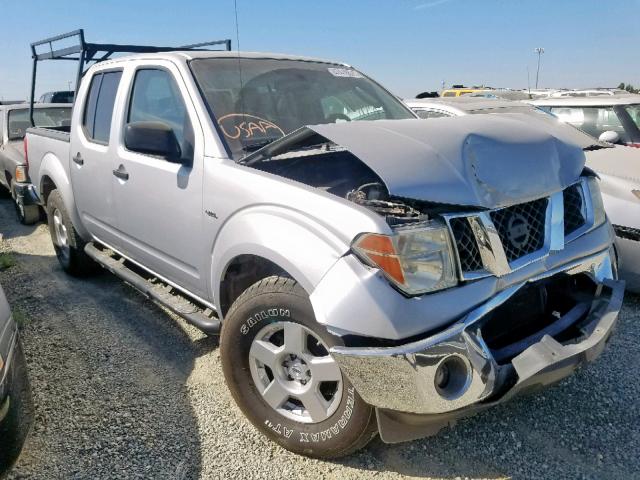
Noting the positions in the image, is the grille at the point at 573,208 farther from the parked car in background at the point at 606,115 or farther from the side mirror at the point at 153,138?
the parked car in background at the point at 606,115

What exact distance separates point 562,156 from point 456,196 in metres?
0.84

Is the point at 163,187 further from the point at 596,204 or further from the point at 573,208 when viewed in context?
the point at 596,204

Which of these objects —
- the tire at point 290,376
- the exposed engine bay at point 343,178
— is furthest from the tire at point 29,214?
the tire at point 290,376

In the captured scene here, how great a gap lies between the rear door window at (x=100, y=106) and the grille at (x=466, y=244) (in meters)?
2.80

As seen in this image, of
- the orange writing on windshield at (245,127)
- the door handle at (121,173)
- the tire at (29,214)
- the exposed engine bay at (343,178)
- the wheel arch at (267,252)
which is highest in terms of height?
the orange writing on windshield at (245,127)

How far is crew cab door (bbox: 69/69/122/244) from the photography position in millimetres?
3898

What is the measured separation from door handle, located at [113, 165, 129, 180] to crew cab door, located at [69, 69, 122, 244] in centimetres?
13

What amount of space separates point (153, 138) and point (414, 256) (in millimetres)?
1600

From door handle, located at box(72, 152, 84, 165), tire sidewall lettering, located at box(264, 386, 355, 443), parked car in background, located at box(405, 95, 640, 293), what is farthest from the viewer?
door handle, located at box(72, 152, 84, 165)

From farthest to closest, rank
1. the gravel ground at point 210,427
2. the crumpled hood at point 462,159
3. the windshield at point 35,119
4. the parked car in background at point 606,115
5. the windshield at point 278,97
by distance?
the windshield at point 35,119
the parked car in background at point 606,115
the windshield at point 278,97
the gravel ground at point 210,427
the crumpled hood at point 462,159

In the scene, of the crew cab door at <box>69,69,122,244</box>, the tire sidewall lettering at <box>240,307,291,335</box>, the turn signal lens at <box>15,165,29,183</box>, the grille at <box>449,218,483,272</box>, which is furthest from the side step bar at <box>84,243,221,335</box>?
the turn signal lens at <box>15,165,29,183</box>

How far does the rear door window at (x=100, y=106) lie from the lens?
399 cm

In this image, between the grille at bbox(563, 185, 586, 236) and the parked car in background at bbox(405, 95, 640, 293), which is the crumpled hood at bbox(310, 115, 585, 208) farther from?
the parked car in background at bbox(405, 95, 640, 293)

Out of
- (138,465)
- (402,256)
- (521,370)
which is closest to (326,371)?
(402,256)
